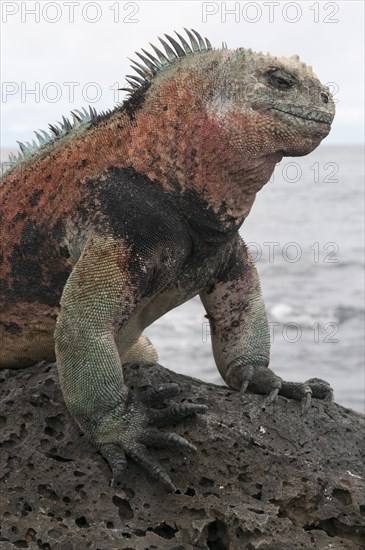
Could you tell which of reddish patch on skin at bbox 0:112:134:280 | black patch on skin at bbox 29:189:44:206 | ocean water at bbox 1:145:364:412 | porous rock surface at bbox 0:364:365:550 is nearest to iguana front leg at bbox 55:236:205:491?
porous rock surface at bbox 0:364:365:550

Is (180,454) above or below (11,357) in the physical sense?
below

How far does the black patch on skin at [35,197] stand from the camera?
16.4 feet

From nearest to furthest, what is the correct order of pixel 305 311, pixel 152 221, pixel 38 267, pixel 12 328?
1. pixel 152 221
2. pixel 38 267
3. pixel 12 328
4. pixel 305 311

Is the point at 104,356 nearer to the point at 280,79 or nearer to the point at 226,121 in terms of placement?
the point at 226,121

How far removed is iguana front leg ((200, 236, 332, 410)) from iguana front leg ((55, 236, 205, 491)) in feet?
2.63

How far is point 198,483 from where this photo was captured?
4.58 meters

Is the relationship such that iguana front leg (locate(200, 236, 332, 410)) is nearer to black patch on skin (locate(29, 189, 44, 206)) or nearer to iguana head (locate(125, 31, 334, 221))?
iguana head (locate(125, 31, 334, 221))

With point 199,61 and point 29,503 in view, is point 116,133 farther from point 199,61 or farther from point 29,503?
point 29,503

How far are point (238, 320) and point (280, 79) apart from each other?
148 centimetres

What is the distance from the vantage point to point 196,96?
15.1ft

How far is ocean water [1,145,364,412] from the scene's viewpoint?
13641 mm

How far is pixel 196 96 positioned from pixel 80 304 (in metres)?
1.15

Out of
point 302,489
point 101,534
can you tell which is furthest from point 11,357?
point 302,489

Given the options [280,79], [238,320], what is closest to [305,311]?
[238,320]
